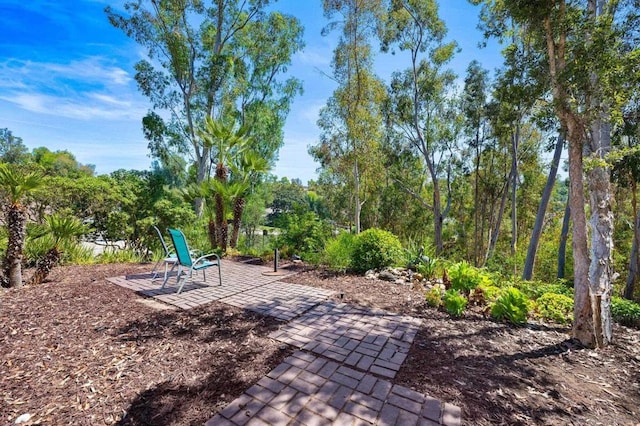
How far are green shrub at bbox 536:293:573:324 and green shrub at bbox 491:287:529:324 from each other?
0.51m

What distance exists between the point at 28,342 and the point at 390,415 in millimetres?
3347

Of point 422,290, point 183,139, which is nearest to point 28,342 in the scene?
point 422,290

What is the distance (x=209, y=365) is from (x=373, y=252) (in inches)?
164

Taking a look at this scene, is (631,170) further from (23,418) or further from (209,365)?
(23,418)

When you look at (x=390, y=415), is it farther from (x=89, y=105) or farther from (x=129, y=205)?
(x=89, y=105)

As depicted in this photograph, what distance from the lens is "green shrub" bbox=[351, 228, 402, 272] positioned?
18.8ft

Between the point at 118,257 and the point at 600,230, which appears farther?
the point at 118,257

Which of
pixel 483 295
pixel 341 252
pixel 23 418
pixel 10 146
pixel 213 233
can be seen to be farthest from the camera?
pixel 10 146

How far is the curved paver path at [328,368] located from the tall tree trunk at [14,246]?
131cm

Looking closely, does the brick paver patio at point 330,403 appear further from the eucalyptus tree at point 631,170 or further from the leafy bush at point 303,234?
the eucalyptus tree at point 631,170

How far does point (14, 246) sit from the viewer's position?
3.73 m

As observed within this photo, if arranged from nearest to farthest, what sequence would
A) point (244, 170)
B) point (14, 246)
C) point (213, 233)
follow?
point (14, 246), point (213, 233), point (244, 170)

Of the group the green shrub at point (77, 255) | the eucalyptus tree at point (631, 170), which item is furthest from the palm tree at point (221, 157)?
the eucalyptus tree at point (631, 170)

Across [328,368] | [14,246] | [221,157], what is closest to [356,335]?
[328,368]
